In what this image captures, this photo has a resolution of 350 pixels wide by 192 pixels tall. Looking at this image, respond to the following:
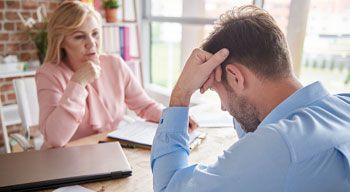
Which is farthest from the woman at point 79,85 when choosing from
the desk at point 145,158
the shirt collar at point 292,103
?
the shirt collar at point 292,103

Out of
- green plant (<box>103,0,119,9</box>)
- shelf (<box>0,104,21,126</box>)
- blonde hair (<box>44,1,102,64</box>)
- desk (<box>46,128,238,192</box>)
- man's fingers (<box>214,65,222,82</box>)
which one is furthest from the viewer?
green plant (<box>103,0,119,9</box>)

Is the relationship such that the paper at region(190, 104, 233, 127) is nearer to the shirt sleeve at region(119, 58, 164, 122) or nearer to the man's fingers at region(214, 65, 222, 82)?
the shirt sleeve at region(119, 58, 164, 122)

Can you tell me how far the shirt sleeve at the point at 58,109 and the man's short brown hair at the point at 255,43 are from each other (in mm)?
768

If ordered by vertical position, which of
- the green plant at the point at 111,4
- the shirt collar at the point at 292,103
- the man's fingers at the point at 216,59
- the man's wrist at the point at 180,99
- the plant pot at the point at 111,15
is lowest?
the man's wrist at the point at 180,99

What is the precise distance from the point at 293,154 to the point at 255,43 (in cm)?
30

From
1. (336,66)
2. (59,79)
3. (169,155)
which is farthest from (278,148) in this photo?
(336,66)

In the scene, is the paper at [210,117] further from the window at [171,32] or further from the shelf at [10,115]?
the shelf at [10,115]

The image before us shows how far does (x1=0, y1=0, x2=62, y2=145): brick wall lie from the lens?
2340 millimetres

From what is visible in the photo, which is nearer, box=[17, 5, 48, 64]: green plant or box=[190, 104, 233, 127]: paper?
box=[190, 104, 233, 127]: paper

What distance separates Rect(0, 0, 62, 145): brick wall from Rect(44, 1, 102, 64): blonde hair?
1079 millimetres

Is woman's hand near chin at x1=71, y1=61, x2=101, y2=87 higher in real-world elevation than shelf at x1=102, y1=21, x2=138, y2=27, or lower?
lower

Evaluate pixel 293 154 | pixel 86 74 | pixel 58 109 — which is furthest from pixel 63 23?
pixel 293 154

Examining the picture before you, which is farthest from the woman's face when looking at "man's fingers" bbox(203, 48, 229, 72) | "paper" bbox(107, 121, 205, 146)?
"man's fingers" bbox(203, 48, 229, 72)

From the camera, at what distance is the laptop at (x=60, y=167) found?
2.97 ft
